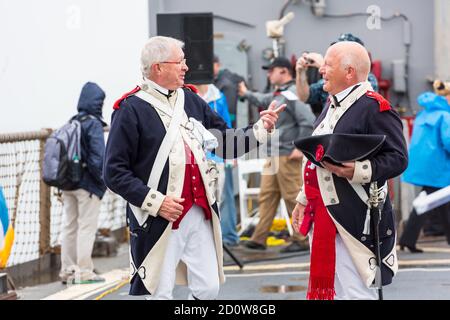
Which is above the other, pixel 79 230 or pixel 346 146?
pixel 346 146

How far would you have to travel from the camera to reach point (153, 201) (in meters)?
6.55

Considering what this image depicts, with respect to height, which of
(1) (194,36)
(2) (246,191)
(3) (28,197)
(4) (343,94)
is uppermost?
(1) (194,36)

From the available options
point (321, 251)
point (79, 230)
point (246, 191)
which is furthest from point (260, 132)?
point (246, 191)

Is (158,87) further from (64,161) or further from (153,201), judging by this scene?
(64,161)

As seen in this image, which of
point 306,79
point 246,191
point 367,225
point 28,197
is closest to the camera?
point 367,225

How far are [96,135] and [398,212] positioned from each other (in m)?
5.39

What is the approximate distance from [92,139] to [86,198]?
0.56 m

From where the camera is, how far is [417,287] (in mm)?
10008

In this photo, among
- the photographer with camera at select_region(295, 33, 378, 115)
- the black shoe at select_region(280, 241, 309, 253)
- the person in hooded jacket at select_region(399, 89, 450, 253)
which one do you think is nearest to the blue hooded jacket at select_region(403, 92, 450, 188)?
the person in hooded jacket at select_region(399, 89, 450, 253)

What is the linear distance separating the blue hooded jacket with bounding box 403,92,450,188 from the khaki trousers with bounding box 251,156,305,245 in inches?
48.2

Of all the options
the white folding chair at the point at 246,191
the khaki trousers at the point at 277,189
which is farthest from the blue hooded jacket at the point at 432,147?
the white folding chair at the point at 246,191

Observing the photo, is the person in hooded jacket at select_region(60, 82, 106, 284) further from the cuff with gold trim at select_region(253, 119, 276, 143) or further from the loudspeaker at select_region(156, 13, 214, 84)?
the cuff with gold trim at select_region(253, 119, 276, 143)

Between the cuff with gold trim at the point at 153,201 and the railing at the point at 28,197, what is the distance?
4.64m

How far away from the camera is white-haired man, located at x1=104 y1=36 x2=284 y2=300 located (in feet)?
21.7
